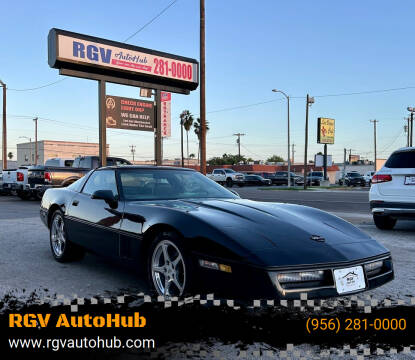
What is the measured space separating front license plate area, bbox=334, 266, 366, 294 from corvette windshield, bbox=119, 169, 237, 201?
1.94 metres

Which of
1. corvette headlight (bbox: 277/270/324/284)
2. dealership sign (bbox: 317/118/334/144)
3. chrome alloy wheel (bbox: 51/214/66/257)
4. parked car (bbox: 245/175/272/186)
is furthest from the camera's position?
dealership sign (bbox: 317/118/334/144)

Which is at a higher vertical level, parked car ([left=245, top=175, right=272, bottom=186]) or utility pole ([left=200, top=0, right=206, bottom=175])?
utility pole ([left=200, top=0, right=206, bottom=175])

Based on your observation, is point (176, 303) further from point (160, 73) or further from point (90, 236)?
point (160, 73)

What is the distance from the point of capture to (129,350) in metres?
2.85

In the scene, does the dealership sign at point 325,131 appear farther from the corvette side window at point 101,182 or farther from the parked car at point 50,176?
the corvette side window at point 101,182

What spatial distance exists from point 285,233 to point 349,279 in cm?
59

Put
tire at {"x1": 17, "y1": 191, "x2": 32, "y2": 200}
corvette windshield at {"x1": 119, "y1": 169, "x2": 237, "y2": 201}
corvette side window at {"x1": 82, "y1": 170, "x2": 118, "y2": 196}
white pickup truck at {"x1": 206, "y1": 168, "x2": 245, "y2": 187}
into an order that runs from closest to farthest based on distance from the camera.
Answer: corvette windshield at {"x1": 119, "y1": 169, "x2": 237, "y2": 201} < corvette side window at {"x1": 82, "y1": 170, "x2": 118, "y2": 196} < tire at {"x1": 17, "y1": 191, "x2": 32, "y2": 200} < white pickup truck at {"x1": 206, "y1": 168, "x2": 245, "y2": 187}

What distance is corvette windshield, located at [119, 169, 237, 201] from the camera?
185 inches

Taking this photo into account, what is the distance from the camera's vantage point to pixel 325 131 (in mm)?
51156

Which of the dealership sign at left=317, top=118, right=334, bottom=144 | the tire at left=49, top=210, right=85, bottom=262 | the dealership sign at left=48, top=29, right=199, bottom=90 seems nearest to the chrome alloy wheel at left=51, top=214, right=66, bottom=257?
the tire at left=49, top=210, right=85, bottom=262

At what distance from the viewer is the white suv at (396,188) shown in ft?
25.4

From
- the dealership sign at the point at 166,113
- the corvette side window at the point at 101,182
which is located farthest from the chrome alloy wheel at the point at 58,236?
the dealership sign at the point at 166,113

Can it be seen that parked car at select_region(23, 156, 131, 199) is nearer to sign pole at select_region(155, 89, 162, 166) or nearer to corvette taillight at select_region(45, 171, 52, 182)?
corvette taillight at select_region(45, 171, 52, 182)

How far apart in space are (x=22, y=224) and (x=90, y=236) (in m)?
5.38
